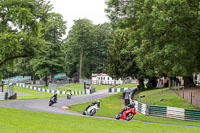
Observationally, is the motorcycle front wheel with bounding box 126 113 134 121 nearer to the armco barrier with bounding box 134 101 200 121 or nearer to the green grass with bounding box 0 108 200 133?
the green grass with bounding box 0 108 200 133

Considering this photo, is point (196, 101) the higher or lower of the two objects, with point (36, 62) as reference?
lower

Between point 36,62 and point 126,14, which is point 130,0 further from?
point 36,62

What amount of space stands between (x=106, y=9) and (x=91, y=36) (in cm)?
5371

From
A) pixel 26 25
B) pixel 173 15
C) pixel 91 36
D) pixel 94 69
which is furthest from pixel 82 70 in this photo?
pixel 173 15

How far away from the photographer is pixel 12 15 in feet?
87.7

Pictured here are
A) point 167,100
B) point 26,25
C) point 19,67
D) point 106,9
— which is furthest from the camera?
point 19,67

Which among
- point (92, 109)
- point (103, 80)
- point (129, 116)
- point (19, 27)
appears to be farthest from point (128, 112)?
point (103, 80)

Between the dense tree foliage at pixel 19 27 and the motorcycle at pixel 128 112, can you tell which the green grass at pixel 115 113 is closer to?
the motorcycle at pixel 128 112

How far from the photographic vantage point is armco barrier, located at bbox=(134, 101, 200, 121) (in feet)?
60.7

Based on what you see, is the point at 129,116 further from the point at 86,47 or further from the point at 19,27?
the point at 86,47

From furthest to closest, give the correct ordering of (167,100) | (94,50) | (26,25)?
(94,50), (26,25), (167,100)

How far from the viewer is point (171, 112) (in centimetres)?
1969

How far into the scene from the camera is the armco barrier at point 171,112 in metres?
18.5

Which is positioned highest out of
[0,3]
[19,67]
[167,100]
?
[0,3]
